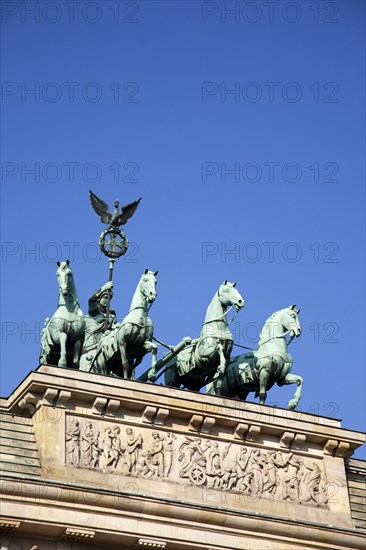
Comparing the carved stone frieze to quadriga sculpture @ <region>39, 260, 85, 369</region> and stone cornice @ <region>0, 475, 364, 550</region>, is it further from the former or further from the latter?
quadriga sculpture @ <region>39, 260, 85, 369</region>

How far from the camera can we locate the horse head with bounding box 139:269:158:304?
38438mm

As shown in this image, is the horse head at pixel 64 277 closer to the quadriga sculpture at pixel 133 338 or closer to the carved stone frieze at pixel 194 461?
the quadriga sculpture at pixel 133 338

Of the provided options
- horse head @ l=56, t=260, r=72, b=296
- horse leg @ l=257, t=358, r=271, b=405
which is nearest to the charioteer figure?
horse head @ l=56, t=260, r=72, b=296

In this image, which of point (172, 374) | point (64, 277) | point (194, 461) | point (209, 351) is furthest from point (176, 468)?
point (64, 277)

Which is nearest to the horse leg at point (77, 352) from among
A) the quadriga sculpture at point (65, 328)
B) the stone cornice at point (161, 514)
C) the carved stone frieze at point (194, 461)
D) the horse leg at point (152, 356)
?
the quadriga sculpture at point (65, 328)

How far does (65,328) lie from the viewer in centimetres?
3766

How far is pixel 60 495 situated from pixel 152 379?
537cm

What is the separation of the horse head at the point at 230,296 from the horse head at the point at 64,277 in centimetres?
398

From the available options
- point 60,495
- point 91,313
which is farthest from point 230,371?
point 60,495

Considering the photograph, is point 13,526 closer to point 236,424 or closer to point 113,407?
point 113,407

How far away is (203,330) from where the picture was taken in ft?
130

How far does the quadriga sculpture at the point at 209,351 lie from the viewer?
1543 inches

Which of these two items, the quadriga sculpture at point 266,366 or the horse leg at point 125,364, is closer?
Answer: the horse leg at point 125,364

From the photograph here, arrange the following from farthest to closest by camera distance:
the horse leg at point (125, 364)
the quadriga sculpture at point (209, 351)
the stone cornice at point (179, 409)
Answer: the quadriga sculpture at point (209, 351), the horse leg at point (125, 364), the stone cornice at point (179, 409)
